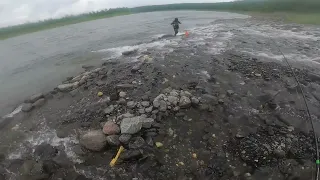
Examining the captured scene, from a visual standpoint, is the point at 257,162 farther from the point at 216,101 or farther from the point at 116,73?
the point at 116,73

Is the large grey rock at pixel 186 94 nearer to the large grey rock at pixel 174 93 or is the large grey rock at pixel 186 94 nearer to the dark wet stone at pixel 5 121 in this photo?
the large grey rock at pixel 174 93

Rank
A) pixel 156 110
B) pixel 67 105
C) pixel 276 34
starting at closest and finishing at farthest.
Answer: pixel 156 110, pixel 67 105, pixel 276 34

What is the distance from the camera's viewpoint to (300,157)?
7.68 m

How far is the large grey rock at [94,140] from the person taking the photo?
879 centimetres

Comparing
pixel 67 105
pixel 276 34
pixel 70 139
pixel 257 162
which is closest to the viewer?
pixel 257 162

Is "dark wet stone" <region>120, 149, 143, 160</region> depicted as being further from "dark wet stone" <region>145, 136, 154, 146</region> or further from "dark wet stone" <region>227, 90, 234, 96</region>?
"dark wet stone" <region>227, 90, 234, 96</region>

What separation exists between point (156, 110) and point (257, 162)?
15.2 feet

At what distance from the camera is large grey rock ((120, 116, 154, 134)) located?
919 centimetres

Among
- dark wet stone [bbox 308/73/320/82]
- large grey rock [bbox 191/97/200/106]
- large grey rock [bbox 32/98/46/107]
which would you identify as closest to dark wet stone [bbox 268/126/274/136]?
large grey rock [bbox 191/97/200/106]

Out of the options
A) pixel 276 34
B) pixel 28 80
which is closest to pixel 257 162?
pixel 28 80

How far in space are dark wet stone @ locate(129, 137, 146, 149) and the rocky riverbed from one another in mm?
37

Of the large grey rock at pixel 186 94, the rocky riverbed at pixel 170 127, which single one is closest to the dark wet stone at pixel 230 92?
the rocky riverbed at pixel 170 127

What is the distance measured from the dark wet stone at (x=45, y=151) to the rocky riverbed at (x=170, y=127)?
0.13 ft

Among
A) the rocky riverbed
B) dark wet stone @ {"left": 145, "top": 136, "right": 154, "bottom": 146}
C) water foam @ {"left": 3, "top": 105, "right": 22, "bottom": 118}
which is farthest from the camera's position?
water foam @ {"left": 3, "top": 105, "right": 22, "bottom": 118}
